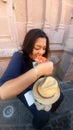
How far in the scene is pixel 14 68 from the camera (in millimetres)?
1696

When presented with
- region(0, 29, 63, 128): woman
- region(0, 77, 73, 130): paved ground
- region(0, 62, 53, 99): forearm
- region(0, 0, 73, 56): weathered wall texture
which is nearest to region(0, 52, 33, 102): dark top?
region(0, 29, 63, 128): woman

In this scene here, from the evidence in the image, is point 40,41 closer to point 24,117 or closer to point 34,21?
point 24,117

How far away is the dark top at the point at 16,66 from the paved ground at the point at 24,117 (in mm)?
667

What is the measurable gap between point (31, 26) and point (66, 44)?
63cm

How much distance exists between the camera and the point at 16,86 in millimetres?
1487

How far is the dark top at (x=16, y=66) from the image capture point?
162cm

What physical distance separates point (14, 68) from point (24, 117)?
0.79 m

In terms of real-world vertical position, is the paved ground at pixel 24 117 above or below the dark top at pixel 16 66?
below

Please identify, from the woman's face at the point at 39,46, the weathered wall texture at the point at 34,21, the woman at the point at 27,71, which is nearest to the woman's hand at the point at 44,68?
the woman at the point at 27,71

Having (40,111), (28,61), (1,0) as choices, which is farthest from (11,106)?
(1,0)

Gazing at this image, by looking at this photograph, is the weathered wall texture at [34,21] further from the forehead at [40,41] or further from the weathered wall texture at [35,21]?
the forehead at [40,41]

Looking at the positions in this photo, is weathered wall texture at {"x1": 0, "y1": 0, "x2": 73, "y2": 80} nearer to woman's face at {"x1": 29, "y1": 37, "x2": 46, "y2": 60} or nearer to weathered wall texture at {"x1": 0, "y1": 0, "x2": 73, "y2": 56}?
weathered wall texture at {"x1": 0, "y1": 0, "x2": 73, "y2": 56}

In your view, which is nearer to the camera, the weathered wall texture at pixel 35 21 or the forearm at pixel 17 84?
the forearm at pixel 17 84

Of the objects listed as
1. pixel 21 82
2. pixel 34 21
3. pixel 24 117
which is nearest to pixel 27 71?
pixel 21 82
